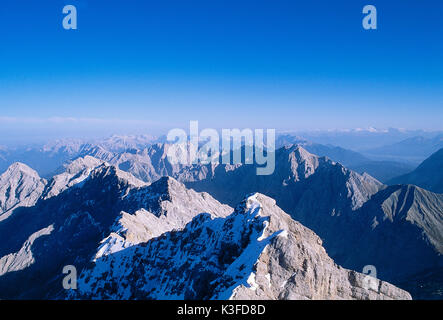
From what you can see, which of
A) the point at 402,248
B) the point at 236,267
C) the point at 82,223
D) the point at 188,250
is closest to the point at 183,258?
the point at 188,250

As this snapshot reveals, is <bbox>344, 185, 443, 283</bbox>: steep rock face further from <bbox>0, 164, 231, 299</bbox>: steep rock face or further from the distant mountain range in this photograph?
the distant mountain range

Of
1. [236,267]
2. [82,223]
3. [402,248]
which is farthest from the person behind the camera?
[402,248]

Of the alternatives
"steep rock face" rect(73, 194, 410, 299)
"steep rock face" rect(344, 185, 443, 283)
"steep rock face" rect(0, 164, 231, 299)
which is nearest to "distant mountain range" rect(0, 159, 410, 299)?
"steep rock face" rect(73, 194, 410, 299)

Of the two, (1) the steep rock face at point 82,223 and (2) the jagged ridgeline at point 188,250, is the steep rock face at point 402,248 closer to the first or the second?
(2) the jagged ridgeline at point 188,250

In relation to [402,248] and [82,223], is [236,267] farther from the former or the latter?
[402,248]

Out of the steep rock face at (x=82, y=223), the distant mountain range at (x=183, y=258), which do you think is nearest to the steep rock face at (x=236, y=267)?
the distant mountain range at (x=183, y=258)

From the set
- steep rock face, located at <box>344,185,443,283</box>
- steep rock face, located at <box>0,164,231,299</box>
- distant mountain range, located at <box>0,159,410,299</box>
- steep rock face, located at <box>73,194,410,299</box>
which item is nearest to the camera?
steep rock face, located at <box>73,194,410,299</box>
